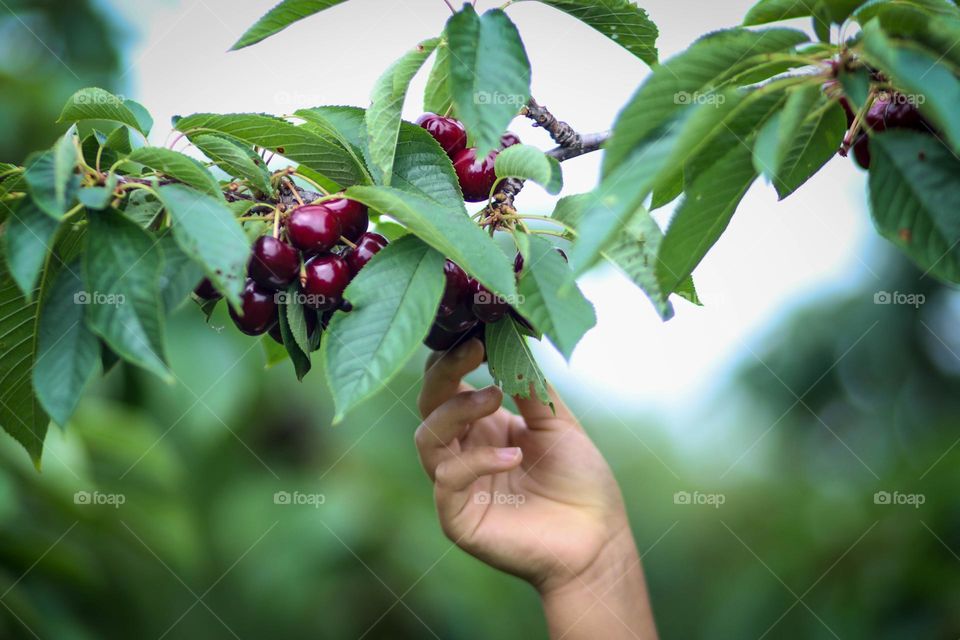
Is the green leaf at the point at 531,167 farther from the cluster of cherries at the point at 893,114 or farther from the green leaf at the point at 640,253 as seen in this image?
the cluster of cherries at the point at 893,114

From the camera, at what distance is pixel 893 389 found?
90.8 inches

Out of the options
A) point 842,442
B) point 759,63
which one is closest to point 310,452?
point 842,442

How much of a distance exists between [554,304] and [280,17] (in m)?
0.43

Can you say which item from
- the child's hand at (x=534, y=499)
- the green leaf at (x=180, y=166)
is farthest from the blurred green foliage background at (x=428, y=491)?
the green leaf at (x=180, y=166)

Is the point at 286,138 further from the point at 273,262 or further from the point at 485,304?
the point at 485,304

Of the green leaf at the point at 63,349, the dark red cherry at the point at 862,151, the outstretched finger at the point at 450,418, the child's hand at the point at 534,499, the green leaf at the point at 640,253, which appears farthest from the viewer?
the child's hand at the point at 534,499

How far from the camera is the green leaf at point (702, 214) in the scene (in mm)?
730

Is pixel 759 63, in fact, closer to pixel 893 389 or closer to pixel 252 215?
pixel 252 215

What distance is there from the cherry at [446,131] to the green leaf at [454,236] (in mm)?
203

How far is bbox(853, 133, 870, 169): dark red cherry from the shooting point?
879 millimetres

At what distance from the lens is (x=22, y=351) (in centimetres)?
83

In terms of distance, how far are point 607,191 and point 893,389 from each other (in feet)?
6.72

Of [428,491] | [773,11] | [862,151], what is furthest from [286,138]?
[428,491]

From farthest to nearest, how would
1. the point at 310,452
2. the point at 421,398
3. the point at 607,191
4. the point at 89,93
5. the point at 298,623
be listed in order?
the point at 310,452
the point at 298,623
the point at 421,398
the point at 89,93
the point at 607,191
